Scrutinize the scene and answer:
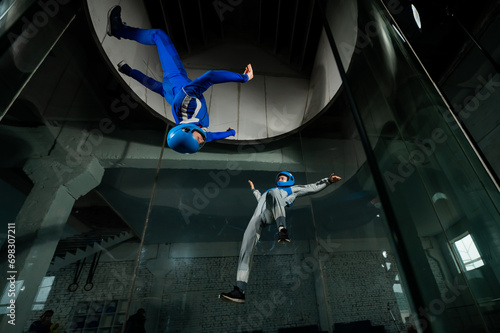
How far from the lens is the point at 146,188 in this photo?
3.51 m

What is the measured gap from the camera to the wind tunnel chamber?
2.03 ft

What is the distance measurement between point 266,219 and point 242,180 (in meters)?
1.63

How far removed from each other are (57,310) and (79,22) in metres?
3.05

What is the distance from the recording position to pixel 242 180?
4.12m

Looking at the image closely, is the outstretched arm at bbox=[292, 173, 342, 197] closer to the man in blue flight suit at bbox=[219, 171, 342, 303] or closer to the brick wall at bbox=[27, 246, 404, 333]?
the man in blue flight suit at bbox=[219, 171, 342, 303]

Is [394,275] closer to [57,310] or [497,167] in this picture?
[497,167]

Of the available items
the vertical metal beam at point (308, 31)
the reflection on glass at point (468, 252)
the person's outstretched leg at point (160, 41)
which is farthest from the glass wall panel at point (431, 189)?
the vertical metal beam at point (308, 31)

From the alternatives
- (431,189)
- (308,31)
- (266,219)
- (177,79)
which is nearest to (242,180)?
(266,219)

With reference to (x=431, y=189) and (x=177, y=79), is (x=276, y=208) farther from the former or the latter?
(x=431, y=189)

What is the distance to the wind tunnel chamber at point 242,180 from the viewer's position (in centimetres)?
62

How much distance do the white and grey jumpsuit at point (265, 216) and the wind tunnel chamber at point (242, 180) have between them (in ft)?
2.35

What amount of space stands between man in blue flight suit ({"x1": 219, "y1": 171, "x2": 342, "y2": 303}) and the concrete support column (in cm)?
196

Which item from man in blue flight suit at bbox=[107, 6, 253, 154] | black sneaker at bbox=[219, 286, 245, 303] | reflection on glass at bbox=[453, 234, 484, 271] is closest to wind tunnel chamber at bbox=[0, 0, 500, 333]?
reflection on glass at bbox=[453, 234, 484, 271]

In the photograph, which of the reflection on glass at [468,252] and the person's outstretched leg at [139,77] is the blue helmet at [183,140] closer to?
the person's outstretched leg at [139,77]
